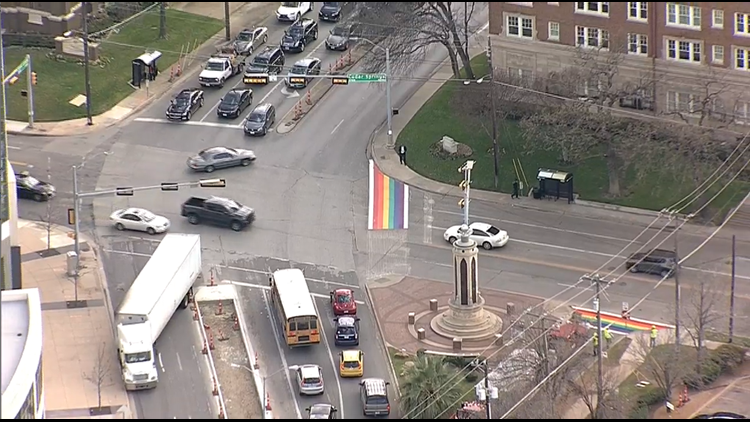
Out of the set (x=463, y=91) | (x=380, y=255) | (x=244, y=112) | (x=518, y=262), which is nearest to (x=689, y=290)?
(x=518, y=262)

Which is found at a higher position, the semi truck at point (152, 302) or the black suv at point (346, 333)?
the semi truck at point (152, 302)

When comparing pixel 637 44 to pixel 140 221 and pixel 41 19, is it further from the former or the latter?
pixel 41 19

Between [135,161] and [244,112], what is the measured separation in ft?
30.5

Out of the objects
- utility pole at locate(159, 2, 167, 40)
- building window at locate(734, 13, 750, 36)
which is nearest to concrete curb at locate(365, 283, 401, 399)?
building window at locate(734, 13, 750, 36)

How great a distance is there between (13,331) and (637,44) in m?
46.3

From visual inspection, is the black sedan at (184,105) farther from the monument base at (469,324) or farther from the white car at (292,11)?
the monument base at (469,324)

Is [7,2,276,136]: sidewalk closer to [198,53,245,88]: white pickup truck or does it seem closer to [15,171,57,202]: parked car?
[198,53,245,88]: white pickup truck

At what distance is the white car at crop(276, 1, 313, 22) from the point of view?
124m

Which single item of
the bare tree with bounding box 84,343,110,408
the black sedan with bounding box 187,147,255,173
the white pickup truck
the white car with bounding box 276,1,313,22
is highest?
the white car with bounding box 276,1,313,22

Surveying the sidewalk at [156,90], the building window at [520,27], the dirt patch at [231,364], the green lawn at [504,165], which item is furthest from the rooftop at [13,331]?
Answer: the building window at [520,27]

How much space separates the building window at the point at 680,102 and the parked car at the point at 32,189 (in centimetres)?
3501

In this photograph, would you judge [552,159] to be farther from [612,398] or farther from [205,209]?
[612,398]

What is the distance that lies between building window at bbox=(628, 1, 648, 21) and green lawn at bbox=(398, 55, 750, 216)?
8550 mm

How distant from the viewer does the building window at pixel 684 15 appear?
102188mm
